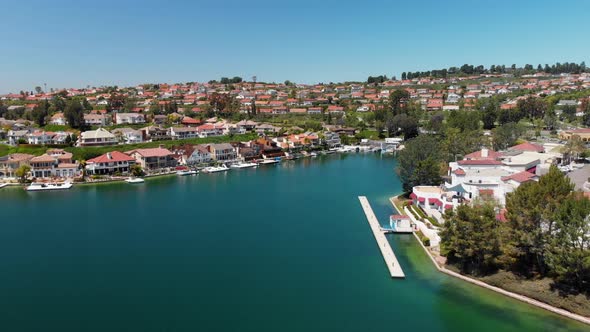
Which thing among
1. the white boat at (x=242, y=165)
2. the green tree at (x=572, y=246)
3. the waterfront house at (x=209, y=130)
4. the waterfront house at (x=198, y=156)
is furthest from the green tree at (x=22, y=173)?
the green tree at (x=572, y=246)

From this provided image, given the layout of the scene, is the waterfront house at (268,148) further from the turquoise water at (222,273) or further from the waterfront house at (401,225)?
the waterfront house at (401,225)

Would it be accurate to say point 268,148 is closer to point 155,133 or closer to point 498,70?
point 155,133

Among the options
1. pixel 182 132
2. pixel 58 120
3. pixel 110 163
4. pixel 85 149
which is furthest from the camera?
pixel 182 132

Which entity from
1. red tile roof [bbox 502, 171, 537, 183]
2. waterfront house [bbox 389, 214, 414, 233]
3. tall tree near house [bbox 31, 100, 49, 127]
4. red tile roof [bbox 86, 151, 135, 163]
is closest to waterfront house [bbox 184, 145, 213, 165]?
red tile roof [bbox 86, 151, 135, 163]

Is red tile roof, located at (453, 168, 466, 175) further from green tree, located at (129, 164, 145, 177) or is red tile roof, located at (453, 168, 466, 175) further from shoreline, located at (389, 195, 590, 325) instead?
green tree, located at (129, 164, 145, 177)

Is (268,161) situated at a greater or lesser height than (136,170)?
lesser

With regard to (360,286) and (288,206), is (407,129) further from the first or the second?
(360,286)

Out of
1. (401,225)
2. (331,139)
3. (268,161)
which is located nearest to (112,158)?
(268,161)
